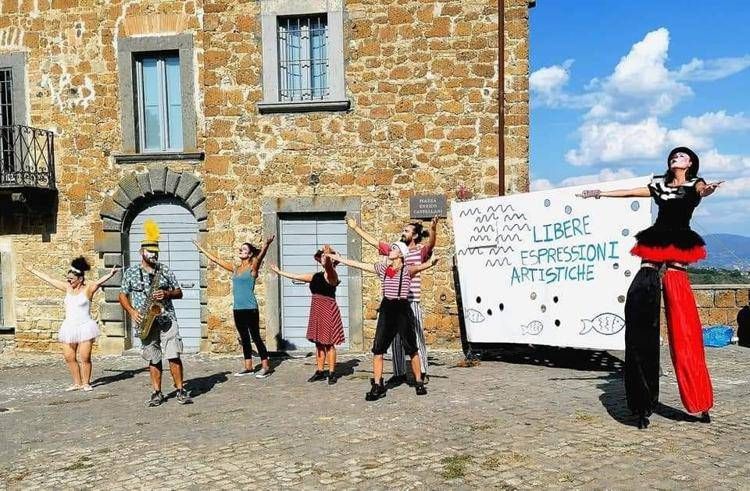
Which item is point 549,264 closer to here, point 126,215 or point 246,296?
point 246,296

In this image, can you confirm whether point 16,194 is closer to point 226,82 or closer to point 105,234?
point 105,234

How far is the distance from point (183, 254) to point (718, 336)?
8.88m

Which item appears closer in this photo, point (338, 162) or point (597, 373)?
point (597, 373)

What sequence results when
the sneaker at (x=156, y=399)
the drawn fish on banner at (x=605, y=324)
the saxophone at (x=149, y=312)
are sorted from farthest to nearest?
the drawn fish on banner at (x=605, y=324)
the sneaker at (x=156, y=399)
the saxophone at (x=149, y=312)

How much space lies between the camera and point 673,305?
→ 5.66m

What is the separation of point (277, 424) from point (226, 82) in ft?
21.0

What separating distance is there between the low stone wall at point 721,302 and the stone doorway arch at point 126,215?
7.96 meters

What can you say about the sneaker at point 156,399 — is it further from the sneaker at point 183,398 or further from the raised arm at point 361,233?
the raised arm at point 361,233

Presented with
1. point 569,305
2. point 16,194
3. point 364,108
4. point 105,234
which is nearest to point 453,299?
point 569,305


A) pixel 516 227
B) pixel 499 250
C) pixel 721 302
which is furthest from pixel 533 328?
pixel 721 302

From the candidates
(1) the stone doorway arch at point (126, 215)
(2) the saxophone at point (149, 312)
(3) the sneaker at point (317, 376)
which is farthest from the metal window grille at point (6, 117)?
(3) the sneaker at point (317, 376)

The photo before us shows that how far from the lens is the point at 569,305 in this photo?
8414 mm

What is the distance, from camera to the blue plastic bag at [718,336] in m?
10.4

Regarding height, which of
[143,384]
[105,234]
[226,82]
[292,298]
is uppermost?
[226,82]
